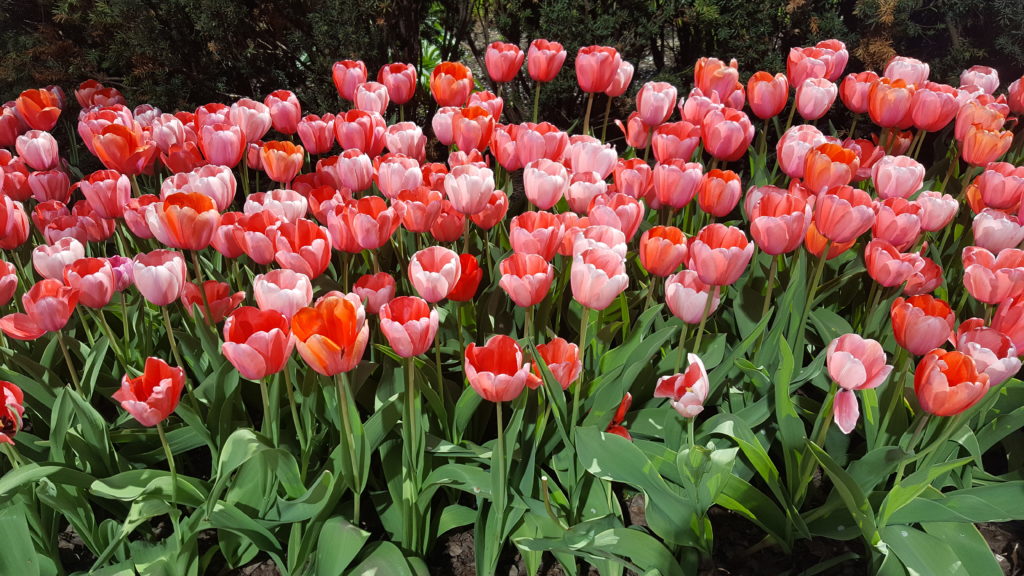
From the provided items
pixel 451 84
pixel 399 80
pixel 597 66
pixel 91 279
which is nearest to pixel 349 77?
pixel 399 80

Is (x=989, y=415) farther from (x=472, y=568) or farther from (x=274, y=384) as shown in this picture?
(x=274, y=384)

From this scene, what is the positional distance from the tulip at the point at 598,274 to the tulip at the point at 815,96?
1.28 m

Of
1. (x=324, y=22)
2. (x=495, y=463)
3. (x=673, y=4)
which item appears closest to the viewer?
(x=495, y=463)

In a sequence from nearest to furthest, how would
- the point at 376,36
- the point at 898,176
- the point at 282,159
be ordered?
the point at 898,176, the point at 282,159, the point at 376,36

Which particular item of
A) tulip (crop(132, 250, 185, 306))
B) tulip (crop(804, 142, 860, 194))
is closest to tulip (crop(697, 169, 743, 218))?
tulip (crop(804, 142, 860, 194))

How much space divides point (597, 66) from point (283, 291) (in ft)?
4.82

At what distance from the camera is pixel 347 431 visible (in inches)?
59.9

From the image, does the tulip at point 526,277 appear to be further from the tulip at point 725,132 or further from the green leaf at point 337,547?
the tulip at point 725,132

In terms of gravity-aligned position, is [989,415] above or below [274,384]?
below

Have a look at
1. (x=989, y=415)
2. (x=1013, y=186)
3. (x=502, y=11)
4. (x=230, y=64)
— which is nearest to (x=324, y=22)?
(x=230, y=64)

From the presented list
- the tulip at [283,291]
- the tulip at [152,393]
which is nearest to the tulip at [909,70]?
the tulip at [283,291]

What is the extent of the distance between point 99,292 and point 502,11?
9.61 ft

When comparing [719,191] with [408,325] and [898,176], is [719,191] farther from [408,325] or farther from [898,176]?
[408,325]

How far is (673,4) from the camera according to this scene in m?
3.76
